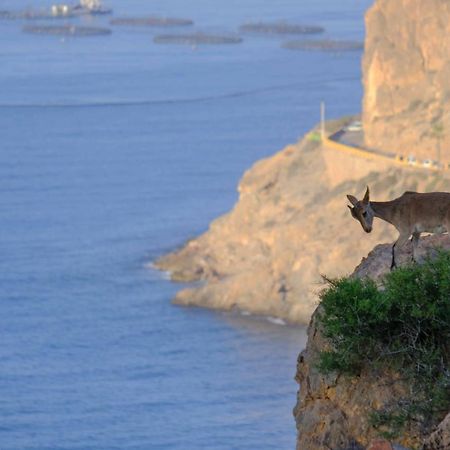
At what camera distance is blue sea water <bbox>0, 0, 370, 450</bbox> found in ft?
207

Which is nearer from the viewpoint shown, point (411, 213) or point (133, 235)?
point (411, 213)

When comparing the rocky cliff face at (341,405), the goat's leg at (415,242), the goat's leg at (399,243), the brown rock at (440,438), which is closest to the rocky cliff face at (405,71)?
the goat's leg at (415,242)

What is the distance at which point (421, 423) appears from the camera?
16531 mm

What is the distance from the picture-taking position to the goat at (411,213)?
17188 millimetres

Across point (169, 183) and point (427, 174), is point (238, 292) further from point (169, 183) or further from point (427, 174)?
point (169, 183)

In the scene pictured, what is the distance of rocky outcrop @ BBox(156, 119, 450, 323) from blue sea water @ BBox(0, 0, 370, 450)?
1.43 m

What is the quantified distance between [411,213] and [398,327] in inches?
44.0

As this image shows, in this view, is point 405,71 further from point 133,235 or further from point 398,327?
point 398,327

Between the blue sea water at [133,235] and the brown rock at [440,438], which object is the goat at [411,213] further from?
the blue sea water at [133,235]

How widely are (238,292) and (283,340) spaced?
253 inches

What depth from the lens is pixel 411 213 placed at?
1755 centimetres

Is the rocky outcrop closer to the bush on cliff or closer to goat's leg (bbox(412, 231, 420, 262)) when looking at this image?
goat's leg (bbox(412, 231, 420, 262))

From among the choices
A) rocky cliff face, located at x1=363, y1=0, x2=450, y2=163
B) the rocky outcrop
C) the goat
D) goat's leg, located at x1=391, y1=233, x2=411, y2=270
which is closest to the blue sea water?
the rocky outcrop

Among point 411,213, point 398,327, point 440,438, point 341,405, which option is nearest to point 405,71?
point 411,213
